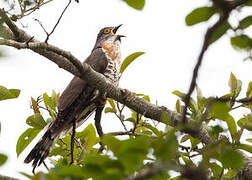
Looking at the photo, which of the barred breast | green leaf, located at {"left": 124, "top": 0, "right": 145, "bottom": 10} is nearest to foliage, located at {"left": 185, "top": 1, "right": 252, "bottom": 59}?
green leaf, located at {"left": 124, "top": 0, "right": 145, "bottom": 10}

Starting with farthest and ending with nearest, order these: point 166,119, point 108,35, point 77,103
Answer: point 108,35 → point 77,103 → point 166,119

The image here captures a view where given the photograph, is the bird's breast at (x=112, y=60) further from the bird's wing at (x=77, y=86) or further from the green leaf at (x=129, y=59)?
the green leaf at (x=129, y=59)

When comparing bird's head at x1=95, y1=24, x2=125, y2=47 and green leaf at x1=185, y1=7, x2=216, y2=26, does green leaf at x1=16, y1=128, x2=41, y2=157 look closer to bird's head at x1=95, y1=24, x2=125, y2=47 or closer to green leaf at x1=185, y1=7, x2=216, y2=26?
green leaf at x1=185, y1=7, x2=216, y2=26

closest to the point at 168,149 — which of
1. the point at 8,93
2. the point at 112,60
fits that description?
the point at 8,93

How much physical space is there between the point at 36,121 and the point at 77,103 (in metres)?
1.19

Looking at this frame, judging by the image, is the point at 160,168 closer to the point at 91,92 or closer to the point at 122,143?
the point at 122,143

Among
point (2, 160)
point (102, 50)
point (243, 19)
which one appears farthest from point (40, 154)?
point (243, 19)

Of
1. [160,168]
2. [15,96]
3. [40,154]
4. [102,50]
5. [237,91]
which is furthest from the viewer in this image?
[102,50]

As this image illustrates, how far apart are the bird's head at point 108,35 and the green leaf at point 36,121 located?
281 centimetres

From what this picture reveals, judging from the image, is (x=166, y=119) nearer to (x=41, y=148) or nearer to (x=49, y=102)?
(x=49, y=102)

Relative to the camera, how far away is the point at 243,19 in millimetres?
1376

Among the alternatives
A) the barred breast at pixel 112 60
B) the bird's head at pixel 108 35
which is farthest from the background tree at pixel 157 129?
the bird's head at pixel 108 35

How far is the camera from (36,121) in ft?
11.6

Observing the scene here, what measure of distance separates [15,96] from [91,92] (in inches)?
74.2
